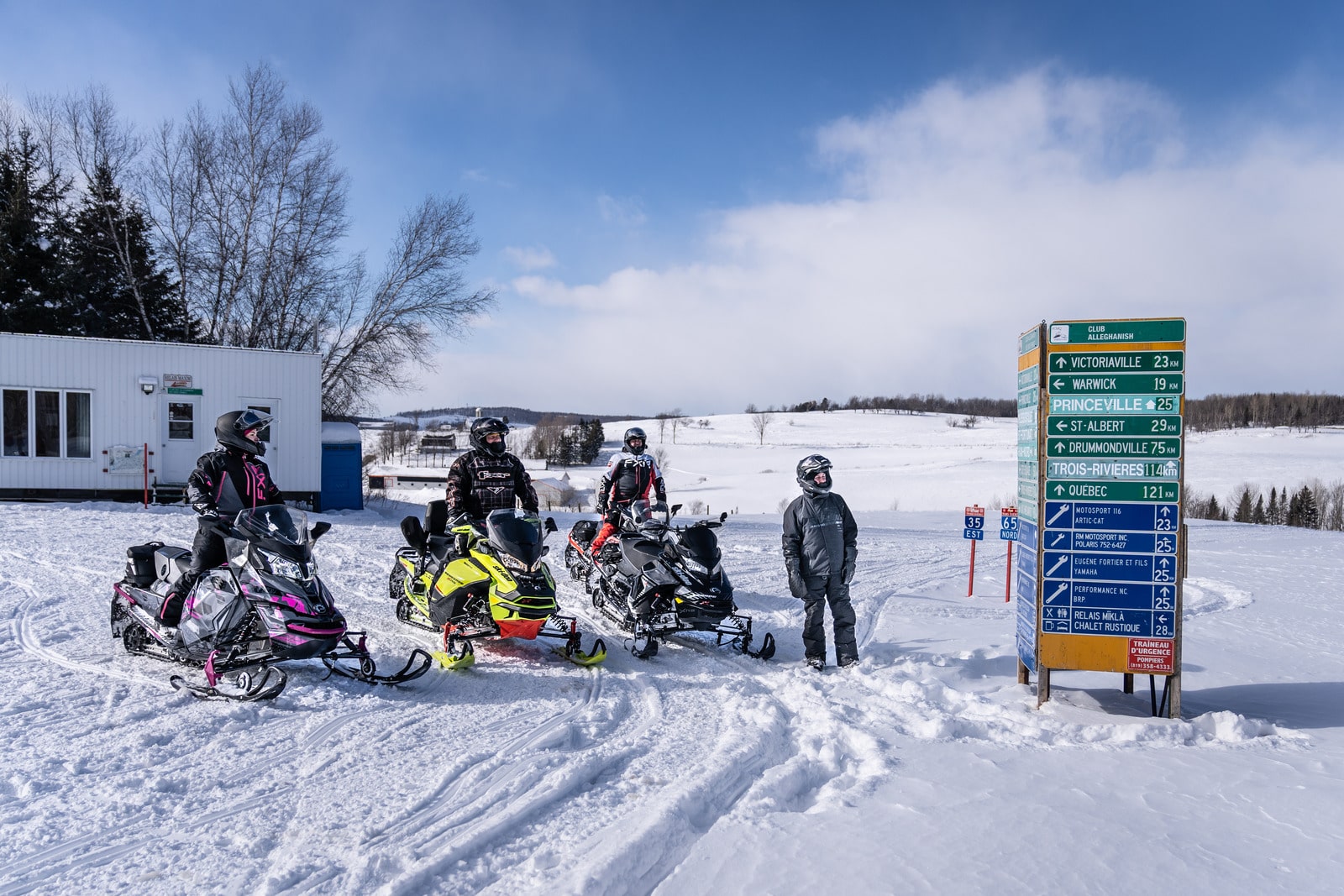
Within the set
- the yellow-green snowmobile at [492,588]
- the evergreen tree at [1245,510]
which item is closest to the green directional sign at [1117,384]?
the yellow-green snowmobile at [492,588]

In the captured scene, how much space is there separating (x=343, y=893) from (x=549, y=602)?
3.02 m

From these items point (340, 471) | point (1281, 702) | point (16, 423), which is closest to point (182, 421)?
point (16, 423)

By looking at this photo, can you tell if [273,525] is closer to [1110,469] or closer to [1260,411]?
[1110,469]

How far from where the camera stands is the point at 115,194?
71.8 feet

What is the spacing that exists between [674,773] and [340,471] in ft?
49.9

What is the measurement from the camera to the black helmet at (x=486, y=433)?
6.55 meters

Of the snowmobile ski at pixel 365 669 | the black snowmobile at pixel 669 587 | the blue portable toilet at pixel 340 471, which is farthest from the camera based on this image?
the blue portable toilet at pixel 340 471

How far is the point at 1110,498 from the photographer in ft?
16.3

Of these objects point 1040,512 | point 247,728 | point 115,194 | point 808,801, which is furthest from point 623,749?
point 115,194

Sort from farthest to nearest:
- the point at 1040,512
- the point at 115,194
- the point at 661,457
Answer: the point at 661,457
the point at 115,194
the point at 1040,512

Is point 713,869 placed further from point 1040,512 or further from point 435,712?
point 1040,512

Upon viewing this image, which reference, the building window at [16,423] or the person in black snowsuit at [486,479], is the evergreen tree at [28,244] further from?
the person in black snowsuit at [486,479]

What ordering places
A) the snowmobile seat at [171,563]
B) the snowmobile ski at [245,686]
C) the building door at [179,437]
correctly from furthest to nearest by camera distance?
1. the building door at [179,437]
2. the snowmobile seat at [171,563]
3. the snowmobile ski at [245,686]

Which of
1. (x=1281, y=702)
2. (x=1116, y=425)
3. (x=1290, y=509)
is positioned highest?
(x=1116, y=425)
